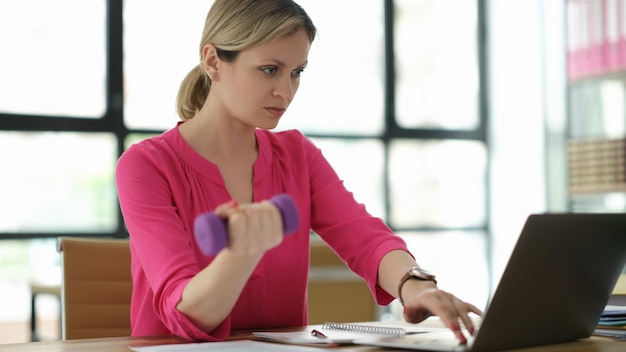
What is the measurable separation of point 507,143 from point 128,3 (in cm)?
234

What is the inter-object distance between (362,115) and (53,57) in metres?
1.67

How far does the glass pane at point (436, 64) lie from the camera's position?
4.80 m

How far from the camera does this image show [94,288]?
171 centimetres

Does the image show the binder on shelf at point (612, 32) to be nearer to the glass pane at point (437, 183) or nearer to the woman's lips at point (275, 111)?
the glass pane at point (437, 183)

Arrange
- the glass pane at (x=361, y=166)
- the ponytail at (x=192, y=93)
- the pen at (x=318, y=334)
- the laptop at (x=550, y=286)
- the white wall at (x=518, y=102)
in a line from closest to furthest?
1. the laptop at (x=550, y=286)
2. the pen at (x=318, y=334)
3. the ponytail at (x=192, y=93)
4. the glass pane at (x=361, y=166)
5. the white wall at (x=518, y=102)

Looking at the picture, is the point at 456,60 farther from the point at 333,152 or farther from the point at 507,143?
the point at 333,152

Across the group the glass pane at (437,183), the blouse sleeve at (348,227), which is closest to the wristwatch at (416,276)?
the blouse sleeve at (348,227)

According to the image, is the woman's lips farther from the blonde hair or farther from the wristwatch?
the wristwatch

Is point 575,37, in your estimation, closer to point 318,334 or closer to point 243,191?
point 243,191

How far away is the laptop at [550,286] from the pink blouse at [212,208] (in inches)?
14.3

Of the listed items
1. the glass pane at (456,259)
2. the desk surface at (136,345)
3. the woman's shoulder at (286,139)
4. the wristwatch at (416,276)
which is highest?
the woman's shoulder at (286,139)

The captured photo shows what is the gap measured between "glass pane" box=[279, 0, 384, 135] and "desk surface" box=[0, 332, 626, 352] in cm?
315

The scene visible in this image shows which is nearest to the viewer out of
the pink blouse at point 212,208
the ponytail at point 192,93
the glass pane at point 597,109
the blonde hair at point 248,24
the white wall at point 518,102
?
the pink blouse at point 212,208

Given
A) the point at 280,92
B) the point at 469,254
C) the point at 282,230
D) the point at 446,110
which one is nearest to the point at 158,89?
the point at 446,110
